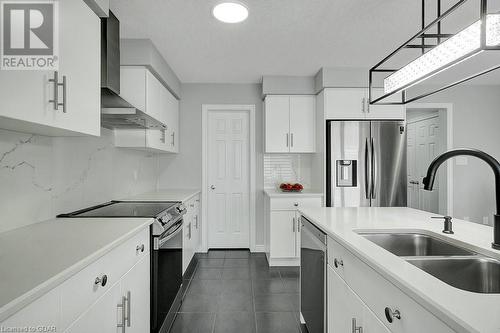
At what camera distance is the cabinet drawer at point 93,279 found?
3.20 feet

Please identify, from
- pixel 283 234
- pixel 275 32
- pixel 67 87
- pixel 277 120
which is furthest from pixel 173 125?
pixel 67 87

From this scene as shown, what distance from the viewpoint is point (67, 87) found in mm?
1354

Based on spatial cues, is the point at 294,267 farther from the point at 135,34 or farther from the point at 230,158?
the point at 135,34

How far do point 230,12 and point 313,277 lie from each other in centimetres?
208

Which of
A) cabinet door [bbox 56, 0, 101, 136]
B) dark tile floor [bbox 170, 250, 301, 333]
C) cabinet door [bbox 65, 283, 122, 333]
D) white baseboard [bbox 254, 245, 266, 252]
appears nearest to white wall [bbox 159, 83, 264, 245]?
white baseboard [bbox 254, 245, 266, 252]

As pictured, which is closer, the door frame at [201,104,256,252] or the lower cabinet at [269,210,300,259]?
the lower cabinet at [269,210,300,259]

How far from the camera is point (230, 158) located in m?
4.40

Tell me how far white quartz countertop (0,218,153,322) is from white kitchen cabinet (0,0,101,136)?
0.52 meters

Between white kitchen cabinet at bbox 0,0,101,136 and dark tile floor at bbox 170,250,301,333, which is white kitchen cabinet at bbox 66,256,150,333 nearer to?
dark tile floor at bbox 170,250,301,333

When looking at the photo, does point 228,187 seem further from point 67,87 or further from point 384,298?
point 384,298

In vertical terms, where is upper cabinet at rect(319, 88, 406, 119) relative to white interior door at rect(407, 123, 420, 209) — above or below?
above

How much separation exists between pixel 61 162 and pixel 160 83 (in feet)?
5.49

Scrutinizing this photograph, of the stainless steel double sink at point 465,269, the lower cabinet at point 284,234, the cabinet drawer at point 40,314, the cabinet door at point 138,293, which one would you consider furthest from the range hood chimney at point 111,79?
the lower cabinet at point 284,234

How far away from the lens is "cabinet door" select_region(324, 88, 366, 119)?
12.1 ft
